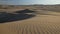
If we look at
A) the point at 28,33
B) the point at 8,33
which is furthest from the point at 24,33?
the point at 8,33

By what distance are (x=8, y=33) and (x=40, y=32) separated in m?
1.10

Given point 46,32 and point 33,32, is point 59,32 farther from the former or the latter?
point 33,32

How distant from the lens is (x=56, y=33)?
6.34 metres

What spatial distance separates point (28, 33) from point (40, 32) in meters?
0.45

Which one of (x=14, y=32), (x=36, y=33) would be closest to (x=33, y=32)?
(x=36, y=33)

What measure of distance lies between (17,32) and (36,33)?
0.67 meters

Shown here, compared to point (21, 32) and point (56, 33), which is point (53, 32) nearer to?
point (56, 33)

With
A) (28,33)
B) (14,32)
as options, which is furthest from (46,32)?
(14,32)

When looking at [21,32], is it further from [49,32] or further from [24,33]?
[49,32]

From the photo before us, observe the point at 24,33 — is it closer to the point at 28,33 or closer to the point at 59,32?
the point at 28,33

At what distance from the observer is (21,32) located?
644cm

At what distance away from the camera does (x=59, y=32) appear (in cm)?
649

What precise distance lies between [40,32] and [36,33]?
0.63 ft

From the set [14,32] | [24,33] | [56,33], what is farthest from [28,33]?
[56,33]
